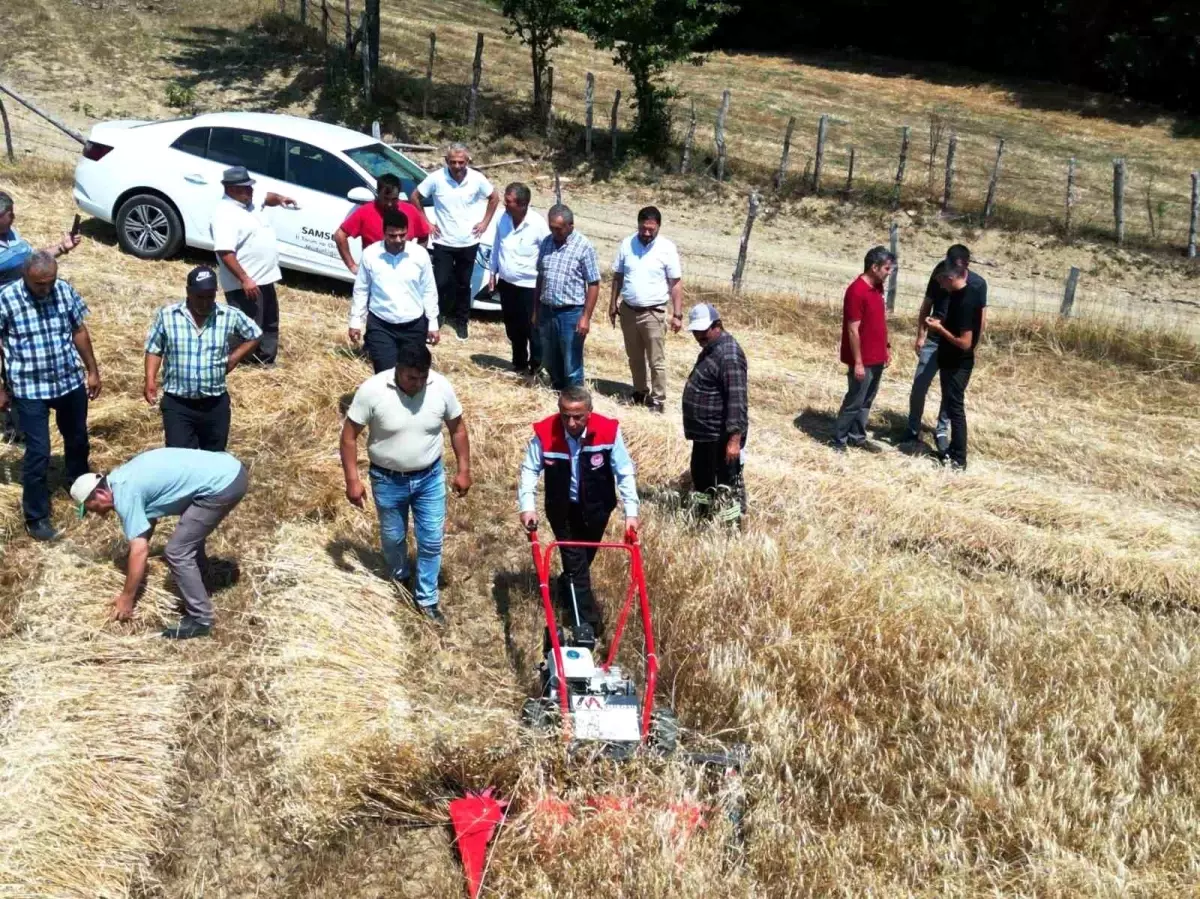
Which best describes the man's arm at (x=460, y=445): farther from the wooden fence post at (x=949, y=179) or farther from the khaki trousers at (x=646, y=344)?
the wooden fence post at (x=949, y=179)

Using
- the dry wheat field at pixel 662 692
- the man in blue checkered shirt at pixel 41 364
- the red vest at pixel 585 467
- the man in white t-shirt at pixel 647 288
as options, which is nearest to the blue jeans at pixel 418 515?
the dry wheat field at pixel 662 692

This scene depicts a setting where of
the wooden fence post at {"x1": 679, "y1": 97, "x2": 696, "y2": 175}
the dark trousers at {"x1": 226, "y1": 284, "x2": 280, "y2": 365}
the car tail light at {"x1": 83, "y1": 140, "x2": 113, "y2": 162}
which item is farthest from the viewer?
the wooden fence post at {"x1": 679, "y1": 97, "x2": 696, "y2": 175}

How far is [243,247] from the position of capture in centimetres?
829

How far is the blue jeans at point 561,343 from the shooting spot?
8.87 m

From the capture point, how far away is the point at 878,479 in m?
8.85

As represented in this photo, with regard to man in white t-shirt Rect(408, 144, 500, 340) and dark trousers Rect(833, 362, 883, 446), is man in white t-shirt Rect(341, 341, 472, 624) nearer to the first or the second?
Answer: man in white t-shirt Rect(408, 144, 500, 340)

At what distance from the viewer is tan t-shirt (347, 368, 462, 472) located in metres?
5.83

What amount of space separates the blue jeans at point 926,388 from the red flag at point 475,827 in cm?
583

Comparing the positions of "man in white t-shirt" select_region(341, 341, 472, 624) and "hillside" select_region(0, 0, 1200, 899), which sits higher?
"man in white t-shirt" select_region(341, 341, 472, 624)

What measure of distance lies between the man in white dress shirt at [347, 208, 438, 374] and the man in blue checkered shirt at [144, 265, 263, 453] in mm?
1174

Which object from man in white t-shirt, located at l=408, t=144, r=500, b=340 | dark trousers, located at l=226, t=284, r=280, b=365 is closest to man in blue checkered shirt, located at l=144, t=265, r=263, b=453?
dark trousers, located at l=226, t=284, r=280, b=365

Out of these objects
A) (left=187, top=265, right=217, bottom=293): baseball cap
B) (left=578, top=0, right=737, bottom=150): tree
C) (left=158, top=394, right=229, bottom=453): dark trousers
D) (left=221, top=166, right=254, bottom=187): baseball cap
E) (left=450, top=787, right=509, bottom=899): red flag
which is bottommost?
(left=450, top=787, right=509, bottom=899): red flag

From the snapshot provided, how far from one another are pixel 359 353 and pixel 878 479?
174 inches

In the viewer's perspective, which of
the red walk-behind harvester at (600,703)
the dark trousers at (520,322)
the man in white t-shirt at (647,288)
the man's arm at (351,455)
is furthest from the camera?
the dark trousers at (520,322)
